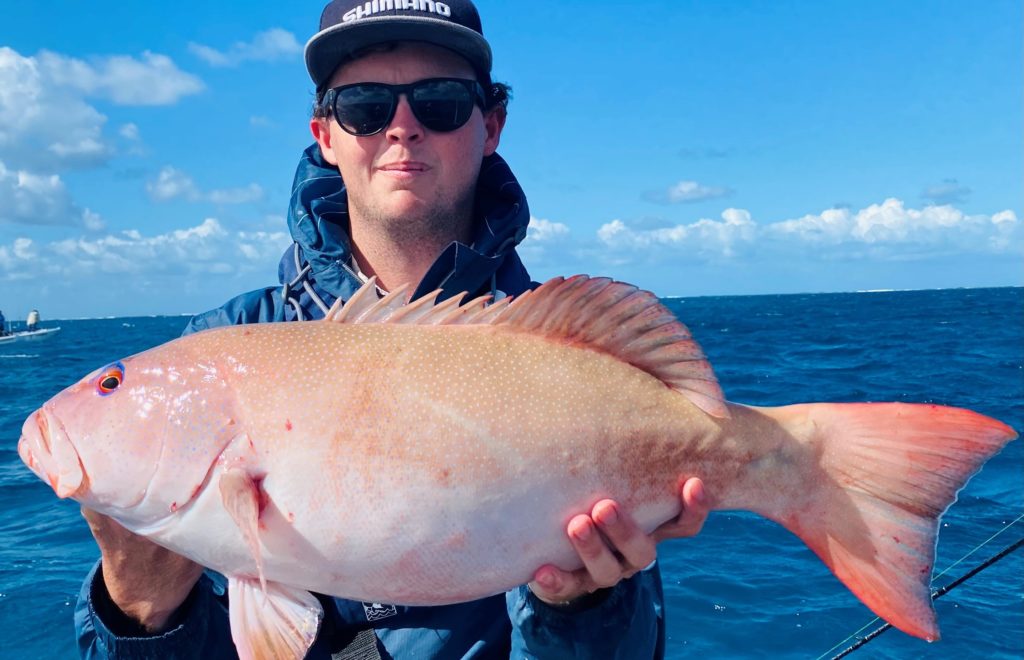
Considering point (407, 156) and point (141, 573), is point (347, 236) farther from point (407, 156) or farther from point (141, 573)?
point (141, 573)

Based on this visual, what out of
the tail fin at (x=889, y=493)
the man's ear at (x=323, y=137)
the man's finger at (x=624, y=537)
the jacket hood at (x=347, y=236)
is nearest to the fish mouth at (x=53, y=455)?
the jacket hood at (x=347, y=236)

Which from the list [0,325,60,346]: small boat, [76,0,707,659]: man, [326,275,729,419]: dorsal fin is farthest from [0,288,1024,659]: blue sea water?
[0,325,60,346]: small boat

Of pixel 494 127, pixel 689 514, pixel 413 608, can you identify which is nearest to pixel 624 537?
pixel 689 514

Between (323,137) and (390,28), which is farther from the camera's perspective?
(323,137)

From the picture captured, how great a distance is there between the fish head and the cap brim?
1538 millimetres

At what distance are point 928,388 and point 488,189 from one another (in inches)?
666

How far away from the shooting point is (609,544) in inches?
87.6

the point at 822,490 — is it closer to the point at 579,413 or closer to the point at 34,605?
the point at 579,413

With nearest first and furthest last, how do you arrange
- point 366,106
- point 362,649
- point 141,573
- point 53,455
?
point 53,455 → point 141,573 → point 362,649 → point 366,106

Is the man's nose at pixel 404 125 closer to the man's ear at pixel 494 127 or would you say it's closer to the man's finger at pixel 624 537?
A: the man's ear at pixel 494 127

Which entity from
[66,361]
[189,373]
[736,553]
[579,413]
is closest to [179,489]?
[189,373]

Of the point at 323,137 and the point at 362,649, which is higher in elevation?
the point at 323,137

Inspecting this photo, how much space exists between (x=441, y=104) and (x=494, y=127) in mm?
507

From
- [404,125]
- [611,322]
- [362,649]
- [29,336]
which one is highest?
[404,125]
